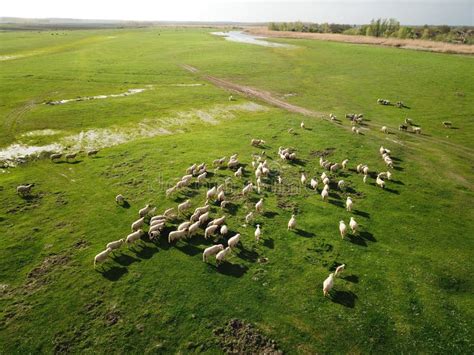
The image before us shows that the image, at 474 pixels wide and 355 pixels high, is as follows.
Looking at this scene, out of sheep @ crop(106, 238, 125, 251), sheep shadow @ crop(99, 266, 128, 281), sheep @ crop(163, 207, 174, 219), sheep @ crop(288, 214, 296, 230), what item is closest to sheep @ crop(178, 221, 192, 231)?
sheep @ crop(163, 207, 174, 219)

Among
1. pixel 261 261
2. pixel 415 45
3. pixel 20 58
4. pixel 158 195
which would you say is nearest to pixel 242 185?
pixel 158 195

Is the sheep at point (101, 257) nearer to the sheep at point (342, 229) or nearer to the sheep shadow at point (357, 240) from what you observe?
the sheep at point (342, 229)

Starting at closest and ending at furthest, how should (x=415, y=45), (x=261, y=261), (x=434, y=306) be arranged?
(x=434, y=306) < (x=261, y=261) < (x=415, y=45)

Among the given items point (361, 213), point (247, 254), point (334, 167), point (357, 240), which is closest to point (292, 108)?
point (334, 167)

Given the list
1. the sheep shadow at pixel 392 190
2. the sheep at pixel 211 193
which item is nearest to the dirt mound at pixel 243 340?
the sheep at pixel 211 193

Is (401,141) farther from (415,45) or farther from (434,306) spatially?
(415,45)

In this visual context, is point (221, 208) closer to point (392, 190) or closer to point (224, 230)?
point (224, 230)
